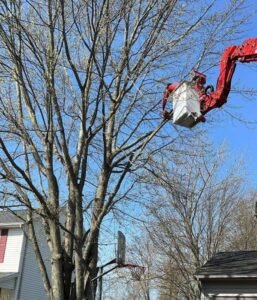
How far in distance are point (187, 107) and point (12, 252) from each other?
2223cm

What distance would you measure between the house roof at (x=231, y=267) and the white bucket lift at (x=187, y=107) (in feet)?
25.1

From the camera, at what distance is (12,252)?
2805 cm

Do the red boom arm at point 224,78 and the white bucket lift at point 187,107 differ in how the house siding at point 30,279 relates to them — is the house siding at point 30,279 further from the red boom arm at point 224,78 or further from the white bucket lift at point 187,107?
the white bucket lift at point 187,107

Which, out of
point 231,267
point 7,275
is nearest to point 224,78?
point 231,267

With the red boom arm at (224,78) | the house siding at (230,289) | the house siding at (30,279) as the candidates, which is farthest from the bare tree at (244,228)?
the red boom arm at (224,78)

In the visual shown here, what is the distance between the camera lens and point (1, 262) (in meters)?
28.0

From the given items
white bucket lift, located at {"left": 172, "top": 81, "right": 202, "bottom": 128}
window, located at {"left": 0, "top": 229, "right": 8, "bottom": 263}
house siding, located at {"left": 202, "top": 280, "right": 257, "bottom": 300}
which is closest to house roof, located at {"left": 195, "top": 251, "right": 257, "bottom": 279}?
house siding, located at {"left": 202, "top": 280, "right": 257, "bottom": 300}

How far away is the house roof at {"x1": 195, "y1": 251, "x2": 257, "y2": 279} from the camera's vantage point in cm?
1445

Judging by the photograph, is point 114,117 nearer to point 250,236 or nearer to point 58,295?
point 58,295

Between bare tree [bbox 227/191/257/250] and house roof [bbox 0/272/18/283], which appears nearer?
house roof [bbox 0/272/18/283]

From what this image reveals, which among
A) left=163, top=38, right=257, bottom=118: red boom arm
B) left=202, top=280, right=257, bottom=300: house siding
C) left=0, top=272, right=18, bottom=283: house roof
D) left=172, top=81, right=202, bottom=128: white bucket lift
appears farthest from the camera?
left=0, top=272, right=18, bottom=283: house roof

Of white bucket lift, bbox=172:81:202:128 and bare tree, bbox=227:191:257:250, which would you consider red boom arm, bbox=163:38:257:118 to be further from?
bare tree, bbox=227:191:257:250

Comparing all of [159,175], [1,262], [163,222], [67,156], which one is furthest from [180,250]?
[67,156]

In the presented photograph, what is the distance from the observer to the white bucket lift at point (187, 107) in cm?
790
